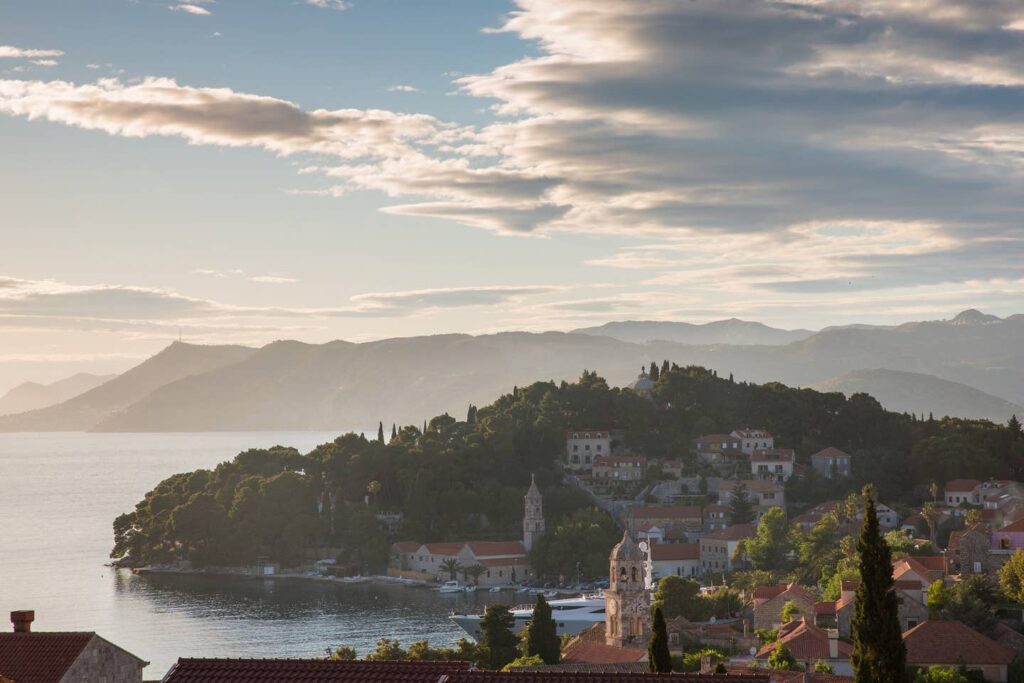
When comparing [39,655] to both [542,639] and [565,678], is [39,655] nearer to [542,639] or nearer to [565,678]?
[565,678]

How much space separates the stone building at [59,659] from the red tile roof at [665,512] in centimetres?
10374

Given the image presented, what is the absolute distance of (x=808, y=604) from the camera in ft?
271

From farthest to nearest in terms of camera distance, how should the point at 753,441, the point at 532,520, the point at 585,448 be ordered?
the point at 585,448, the point at 753,441, the point at 532,520

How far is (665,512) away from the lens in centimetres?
12675

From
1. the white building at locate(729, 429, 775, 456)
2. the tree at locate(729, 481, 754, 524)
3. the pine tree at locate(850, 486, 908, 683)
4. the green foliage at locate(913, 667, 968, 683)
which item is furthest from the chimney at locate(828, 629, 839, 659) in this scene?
the white building at locate(729, 429, 775, 456)

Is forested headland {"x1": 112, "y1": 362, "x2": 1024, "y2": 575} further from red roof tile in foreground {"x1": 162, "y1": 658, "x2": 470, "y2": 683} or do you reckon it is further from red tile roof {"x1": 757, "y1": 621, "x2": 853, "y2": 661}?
red roof tile in foreground {"x1": 162, "y1": 658, "x2": 470, "y2": 683}

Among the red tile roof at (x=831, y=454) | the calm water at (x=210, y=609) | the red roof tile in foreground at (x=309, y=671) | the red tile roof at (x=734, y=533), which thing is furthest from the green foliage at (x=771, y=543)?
the red roof tile in foreground at (x=309, y=671)

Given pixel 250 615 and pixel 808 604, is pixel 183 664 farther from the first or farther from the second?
pixel 250 615

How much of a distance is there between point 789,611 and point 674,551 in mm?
36053

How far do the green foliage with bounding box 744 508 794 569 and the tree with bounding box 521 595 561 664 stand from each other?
41408 mm

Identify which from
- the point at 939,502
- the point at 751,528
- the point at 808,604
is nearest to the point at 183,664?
the point at 808,604

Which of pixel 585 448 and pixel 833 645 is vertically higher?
pixel 585 448

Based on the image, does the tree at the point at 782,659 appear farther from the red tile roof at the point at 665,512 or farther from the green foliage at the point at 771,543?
the red tile roof at the point at 665,512

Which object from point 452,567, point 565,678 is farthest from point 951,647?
point 452,567
